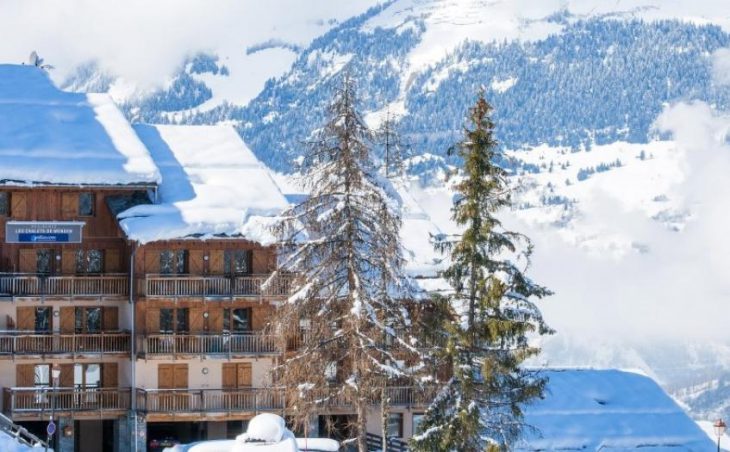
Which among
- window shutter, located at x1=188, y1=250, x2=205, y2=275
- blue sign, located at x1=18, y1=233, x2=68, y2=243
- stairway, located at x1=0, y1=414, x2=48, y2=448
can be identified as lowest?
stairway, located at x1=0, y1=414, x2=48, y2=448

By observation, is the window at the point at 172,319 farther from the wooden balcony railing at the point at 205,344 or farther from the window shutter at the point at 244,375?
the window shutter at the point at 244,375

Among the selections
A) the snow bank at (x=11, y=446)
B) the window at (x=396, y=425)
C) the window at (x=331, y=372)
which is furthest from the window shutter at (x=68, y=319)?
the window at (x=331, y=372)

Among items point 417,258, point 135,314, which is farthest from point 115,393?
point 417,258

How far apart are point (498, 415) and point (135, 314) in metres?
21.3

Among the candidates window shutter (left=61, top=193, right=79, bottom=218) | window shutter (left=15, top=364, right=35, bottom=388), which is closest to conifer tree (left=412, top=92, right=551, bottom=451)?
window shutter (left=15, top=364, right=35, bottom=388)

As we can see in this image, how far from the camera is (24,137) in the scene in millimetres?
83875

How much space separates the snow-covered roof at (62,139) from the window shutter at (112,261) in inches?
119

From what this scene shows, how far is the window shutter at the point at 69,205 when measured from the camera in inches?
3226

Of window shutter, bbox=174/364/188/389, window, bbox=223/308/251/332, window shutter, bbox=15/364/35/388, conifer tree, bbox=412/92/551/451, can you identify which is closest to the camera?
conifer tree, bbox=412/92/551/451

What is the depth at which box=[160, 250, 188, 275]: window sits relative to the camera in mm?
81250

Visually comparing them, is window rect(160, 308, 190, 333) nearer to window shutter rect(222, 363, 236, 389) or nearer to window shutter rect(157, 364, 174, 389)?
window shutter rect(157, 364, 174, 389)

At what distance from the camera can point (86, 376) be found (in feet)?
268

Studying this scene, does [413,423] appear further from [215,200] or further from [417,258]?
[215,200]

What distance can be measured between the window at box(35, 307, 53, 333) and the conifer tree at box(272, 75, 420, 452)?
20.8 meters
